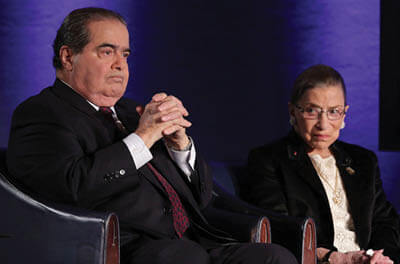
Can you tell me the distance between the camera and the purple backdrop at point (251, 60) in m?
3.94

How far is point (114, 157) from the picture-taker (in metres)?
2.09

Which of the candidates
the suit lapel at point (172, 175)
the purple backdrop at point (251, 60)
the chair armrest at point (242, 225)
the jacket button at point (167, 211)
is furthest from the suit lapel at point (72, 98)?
the purple backdrop at point (251, 60)

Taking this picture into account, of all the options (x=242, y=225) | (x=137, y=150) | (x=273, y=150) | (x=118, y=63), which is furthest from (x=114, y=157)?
(x=273, y=150)

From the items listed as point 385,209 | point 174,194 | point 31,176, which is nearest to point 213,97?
point 385,209

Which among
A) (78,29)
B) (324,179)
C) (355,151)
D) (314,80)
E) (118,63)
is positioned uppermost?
(78,29)

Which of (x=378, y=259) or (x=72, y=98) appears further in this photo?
(x=378, y=259)

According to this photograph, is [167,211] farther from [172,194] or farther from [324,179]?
[324,179]

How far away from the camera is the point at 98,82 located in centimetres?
229

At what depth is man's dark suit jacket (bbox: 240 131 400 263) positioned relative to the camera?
9.42 feet

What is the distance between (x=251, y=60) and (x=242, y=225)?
185cm

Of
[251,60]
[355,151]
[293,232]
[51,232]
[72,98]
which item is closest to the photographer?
[51,232]

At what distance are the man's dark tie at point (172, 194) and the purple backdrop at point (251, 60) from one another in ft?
4.88

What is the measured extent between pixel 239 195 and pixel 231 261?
3.10 ft

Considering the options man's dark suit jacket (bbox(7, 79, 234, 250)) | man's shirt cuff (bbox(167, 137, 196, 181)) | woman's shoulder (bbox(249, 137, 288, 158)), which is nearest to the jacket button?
man's dark suit jacket (bbox(7, 79, 234, 250))
